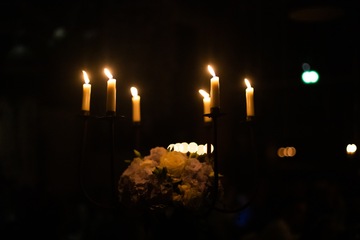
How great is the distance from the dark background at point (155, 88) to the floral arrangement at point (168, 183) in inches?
70.1

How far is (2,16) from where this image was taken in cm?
470

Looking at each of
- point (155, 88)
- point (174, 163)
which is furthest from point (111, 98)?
point (155, 88)

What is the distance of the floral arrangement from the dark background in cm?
178

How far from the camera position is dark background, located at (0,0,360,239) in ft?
12.5

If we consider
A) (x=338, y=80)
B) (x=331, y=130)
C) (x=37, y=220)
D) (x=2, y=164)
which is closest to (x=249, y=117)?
(x=37, y=220)

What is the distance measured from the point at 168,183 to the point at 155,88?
3800 mm

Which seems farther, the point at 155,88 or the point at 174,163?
the point at 155,88

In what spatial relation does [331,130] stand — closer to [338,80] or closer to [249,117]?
[338,80]

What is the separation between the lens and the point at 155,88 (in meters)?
5.24

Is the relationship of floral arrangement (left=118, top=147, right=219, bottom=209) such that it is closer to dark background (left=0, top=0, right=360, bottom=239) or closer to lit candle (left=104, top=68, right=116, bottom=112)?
lit candle (left=104, top=68, right=116, bottom=112)

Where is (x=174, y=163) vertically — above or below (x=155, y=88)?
below

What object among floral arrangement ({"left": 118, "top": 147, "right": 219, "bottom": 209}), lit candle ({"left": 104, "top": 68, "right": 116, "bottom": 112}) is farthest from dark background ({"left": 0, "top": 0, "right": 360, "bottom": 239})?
lit candle ({"left": 104, "top": 68, "right": 116, "bottom": 112})

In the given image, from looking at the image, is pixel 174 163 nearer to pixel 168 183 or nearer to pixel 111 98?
pixel 168 183

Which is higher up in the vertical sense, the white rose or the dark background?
the dark background
